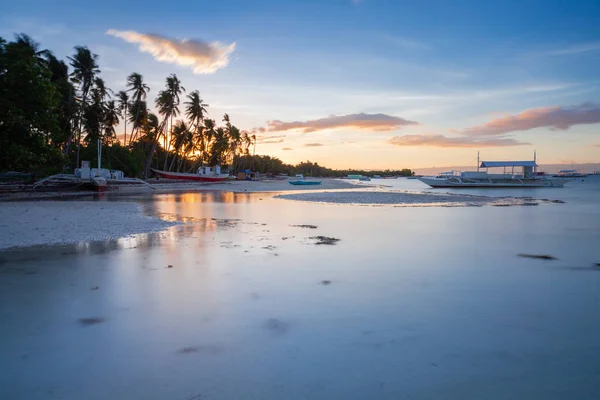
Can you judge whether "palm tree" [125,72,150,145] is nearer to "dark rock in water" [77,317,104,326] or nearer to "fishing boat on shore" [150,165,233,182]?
"fishing boat on shore" [150,165,233,182]

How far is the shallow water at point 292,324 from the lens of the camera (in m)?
3.59

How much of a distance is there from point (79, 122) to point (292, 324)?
166 feet

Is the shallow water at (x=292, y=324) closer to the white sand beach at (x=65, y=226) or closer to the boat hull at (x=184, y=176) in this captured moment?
the white sand beach at (x=65, y=226)

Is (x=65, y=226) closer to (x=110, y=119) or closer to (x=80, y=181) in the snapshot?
(x=80, y=181)

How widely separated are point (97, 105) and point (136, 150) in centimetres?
1140

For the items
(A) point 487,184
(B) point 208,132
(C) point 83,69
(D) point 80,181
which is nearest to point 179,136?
(B) point 208,132

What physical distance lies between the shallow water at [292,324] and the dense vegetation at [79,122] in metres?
17.7

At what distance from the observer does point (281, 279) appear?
734 centimetres

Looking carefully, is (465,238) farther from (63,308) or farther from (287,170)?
(287,170)

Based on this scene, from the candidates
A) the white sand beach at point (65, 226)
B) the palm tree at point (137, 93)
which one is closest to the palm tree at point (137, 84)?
the palm tree at point (137, 93)

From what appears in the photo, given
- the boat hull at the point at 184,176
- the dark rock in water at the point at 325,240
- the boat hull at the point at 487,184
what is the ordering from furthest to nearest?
the boat hull at the point at 184,176 → the boat hull at the point at 487,184 → the dark rock in water at the point at 325,240

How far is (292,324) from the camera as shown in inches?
200

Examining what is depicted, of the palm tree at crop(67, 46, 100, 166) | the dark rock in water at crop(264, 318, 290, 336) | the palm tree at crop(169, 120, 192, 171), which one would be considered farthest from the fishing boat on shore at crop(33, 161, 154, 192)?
the palm tree at crop(169, 120, 192, 171)

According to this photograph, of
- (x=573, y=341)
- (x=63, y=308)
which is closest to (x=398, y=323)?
(x=573, y=341)
